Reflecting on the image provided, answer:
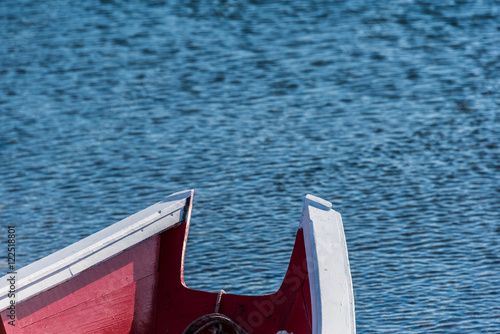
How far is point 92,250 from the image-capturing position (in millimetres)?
5020

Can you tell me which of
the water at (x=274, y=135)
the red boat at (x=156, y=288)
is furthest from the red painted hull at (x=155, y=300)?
the water at (x=274, y=135)

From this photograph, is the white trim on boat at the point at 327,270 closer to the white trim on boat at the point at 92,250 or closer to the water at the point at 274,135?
the white trim on boat at the point at 92,250

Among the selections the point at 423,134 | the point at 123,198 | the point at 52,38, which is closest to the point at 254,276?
the point at 123,198

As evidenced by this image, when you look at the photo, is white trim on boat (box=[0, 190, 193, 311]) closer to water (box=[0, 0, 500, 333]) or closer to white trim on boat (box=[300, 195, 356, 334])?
white trim on boat (box=[300, 195, 356, 334])

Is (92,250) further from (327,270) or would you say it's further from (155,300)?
(327,270)

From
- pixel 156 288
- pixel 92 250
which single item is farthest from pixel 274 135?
pixel 92 250

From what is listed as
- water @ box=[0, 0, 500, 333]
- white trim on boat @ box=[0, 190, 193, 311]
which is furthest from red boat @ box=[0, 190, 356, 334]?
water @ box=[0, 0, 500, 333]

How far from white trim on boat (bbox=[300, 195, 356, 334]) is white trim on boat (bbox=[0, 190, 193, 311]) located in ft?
2.86

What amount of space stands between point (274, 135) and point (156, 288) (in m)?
5.32

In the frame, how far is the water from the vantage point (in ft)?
25.5

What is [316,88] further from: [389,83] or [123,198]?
[123,198]

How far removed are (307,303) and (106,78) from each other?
29.2 ft

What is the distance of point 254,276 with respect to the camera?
754 centimetres

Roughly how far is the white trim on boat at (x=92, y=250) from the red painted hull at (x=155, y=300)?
0.17 m
